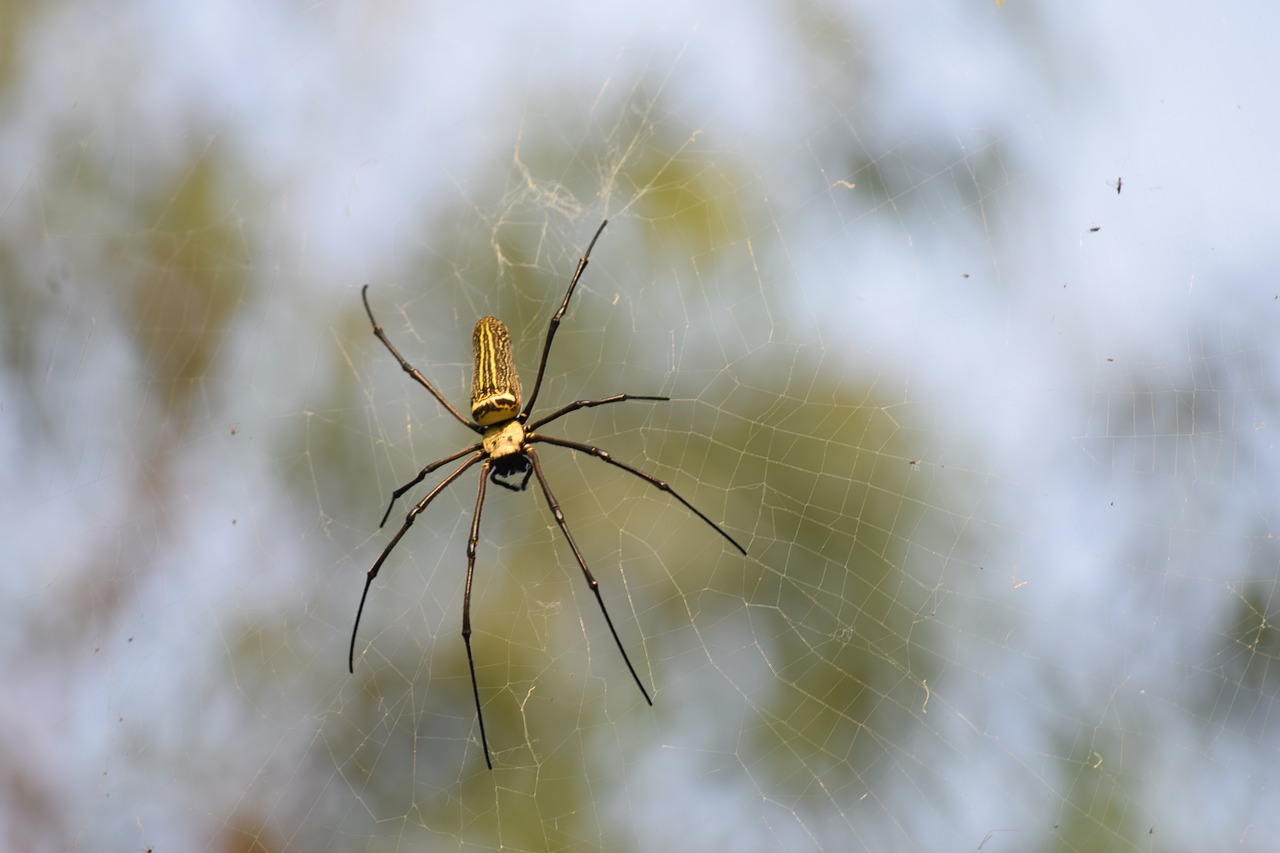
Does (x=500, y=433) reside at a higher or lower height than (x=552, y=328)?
lower

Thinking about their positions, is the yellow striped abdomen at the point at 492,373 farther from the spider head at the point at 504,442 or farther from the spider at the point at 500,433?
the spider head at the point at 504,442

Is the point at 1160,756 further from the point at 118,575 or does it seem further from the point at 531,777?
the point at 118,575

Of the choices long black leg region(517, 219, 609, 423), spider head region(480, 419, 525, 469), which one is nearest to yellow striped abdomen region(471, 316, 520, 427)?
long black leg region(517, 219, 609, 423)

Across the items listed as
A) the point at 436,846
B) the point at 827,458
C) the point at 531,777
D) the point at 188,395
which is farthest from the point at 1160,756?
the point at 188,395

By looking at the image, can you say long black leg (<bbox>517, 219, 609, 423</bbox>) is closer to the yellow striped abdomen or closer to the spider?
the spider

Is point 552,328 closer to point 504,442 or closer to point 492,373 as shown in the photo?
point 492,373

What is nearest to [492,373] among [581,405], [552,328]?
[552,328]

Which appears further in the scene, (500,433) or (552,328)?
(500,433)

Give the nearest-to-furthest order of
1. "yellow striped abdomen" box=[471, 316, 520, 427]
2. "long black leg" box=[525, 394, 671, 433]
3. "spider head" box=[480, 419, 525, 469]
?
"long black leg" box=[525, 394, 671, 433], "yellow striped abdomen" box=[471, 316, 520, 427], "spider head" box=[480, 419, 525, 469]
